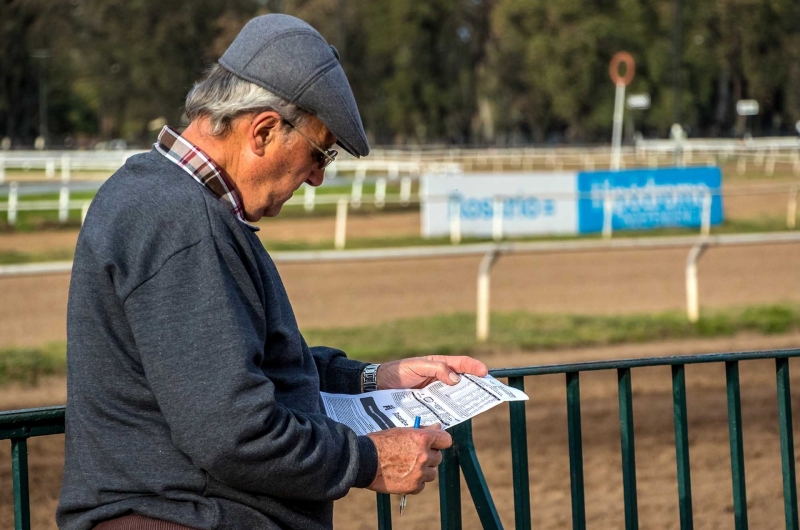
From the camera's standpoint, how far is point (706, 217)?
736 inches

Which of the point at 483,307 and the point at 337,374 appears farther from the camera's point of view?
the point at 483,307

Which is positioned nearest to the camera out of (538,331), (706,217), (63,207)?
(538,331)

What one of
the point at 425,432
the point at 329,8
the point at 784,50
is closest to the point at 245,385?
the point at 425,432

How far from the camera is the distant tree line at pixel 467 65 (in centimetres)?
4378

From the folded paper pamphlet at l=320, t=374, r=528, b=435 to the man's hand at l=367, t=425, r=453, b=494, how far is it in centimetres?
15

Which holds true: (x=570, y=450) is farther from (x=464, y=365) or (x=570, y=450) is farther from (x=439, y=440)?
(x=439, y=440)

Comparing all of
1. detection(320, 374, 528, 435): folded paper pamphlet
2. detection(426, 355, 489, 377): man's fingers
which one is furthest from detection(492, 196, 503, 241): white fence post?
detection(320, 374, 528, 435): folded paper pamphlet

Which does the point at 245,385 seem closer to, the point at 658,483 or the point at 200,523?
the point at 200,523

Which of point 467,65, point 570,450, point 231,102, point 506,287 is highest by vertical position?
point 467,65

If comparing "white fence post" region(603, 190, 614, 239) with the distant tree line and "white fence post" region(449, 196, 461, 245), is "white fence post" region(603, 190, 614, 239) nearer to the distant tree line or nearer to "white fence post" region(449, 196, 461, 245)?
"white fence post" region(449, 196, 461, 245)

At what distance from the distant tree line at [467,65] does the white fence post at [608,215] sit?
2314 centimetres

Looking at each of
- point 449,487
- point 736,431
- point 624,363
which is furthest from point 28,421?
point 736,431

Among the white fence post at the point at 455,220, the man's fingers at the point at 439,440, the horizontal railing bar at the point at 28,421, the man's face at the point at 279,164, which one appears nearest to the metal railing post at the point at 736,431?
the man's fingers at the point at 439,440

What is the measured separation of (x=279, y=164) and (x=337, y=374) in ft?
1.99
